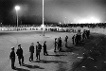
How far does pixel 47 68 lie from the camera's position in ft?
35.6

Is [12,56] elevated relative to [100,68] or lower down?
elevated

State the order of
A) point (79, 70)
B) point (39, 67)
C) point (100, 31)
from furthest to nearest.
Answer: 1. point (100, 31)
2. point (39, 67)
3. point (79, 70)

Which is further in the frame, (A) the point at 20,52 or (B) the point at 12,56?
(A) the point at 20,52

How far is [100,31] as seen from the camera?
44781 mm

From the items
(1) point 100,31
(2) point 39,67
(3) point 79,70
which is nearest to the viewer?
(3) point 79,70

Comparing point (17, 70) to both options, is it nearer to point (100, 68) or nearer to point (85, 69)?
point (85, 69)

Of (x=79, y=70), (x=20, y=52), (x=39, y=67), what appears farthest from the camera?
(x=20, y=52)

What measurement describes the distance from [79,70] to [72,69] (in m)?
0.48

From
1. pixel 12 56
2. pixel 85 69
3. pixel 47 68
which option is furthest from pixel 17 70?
pixel 85 69

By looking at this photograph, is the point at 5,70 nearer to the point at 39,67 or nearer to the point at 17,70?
the point at 17,70

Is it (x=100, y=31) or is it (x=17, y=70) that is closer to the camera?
(x=17, y=70)

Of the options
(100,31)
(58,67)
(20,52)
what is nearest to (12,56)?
(20,52)

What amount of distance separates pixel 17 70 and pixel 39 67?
1533mm

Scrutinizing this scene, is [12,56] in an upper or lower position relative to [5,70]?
upper
